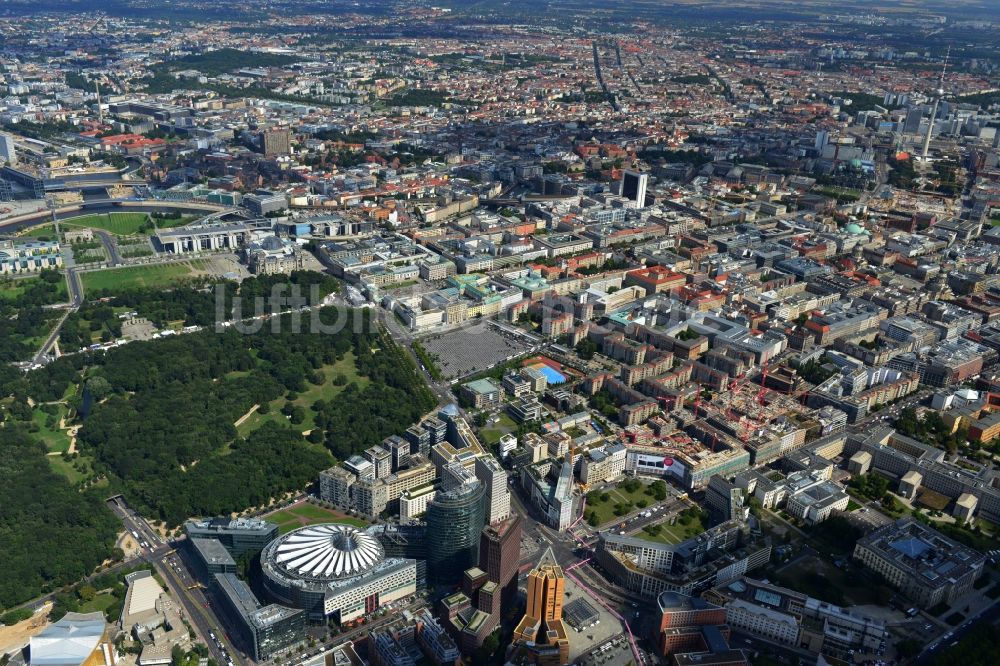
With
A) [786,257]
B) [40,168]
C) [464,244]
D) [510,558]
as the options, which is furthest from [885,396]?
[40,168]

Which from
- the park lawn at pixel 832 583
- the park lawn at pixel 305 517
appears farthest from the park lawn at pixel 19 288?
the park lawn at pixel 832 583

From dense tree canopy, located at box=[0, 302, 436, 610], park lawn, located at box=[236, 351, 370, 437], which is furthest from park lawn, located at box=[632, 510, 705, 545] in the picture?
park lawn, located at box=[236, 351, 370, 437]

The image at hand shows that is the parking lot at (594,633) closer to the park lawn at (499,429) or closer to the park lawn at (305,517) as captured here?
the park lawn at (305,517)

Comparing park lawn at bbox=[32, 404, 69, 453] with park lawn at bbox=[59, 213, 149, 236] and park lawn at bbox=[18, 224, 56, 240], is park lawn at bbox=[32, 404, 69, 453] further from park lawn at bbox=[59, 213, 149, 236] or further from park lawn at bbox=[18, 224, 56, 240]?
park lawn at bbox=[59, 213, 149, 236]

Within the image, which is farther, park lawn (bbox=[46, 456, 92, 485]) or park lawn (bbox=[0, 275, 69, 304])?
park lawn (bbox=[0, 275, 69, 304])

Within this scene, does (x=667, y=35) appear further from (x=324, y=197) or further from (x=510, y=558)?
(x=510, y=558)

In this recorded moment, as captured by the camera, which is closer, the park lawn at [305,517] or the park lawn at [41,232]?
the park lawn at [305,517]
